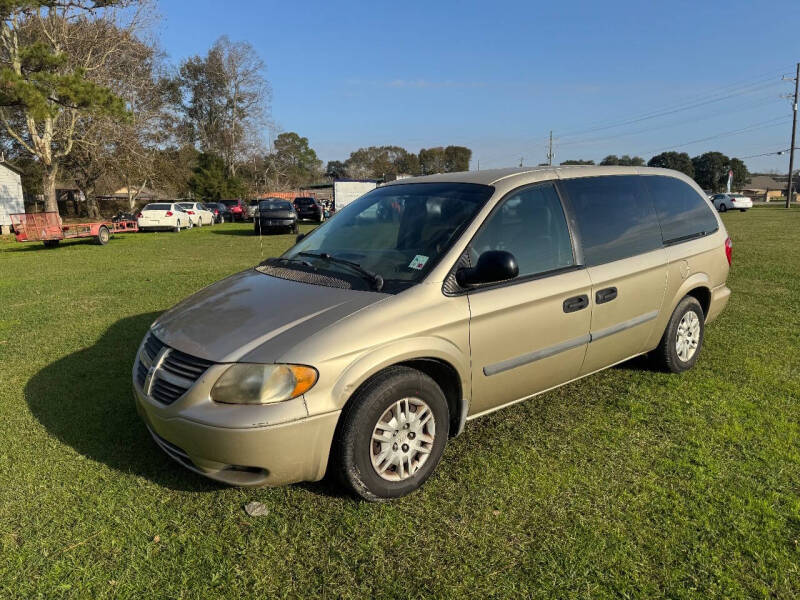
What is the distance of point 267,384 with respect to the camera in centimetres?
247

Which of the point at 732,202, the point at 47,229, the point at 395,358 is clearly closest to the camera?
the point at 395,358

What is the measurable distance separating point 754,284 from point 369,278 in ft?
27.3

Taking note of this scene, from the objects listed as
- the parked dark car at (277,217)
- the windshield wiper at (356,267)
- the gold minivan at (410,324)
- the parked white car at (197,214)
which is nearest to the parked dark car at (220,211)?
the parked white car at (197,214)

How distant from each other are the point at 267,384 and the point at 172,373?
24.0 inches

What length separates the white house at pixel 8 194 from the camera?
97.9ft

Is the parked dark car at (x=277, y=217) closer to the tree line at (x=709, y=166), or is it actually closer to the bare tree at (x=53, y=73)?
the bare tree at (x=53, y=73)

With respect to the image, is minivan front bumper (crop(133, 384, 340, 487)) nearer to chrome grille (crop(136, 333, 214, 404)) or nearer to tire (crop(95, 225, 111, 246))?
chrome grille (crop(136, 333, 214, 404))

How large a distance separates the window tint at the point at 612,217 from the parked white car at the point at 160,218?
25.5 m

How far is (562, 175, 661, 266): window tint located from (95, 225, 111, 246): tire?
1970cm

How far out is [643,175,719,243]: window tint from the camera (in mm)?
4211

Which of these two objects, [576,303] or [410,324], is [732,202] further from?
[410,324]

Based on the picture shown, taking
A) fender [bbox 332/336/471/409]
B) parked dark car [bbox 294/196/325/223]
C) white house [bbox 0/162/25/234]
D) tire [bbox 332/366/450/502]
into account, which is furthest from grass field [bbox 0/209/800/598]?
white house [bbox 0/162/25/234]

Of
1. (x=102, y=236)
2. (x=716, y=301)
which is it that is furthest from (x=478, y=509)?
(x=102, y=236)

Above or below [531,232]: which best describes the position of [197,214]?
above
